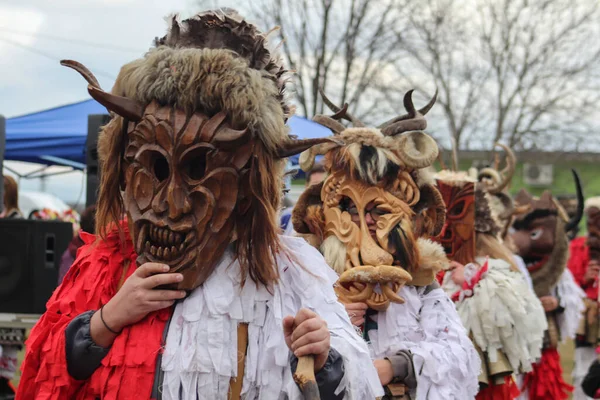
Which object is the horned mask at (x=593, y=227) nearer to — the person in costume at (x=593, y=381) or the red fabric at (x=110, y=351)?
the person in costume at (x=593, y=381)

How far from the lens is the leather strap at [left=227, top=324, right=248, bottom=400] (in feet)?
A: 6.46

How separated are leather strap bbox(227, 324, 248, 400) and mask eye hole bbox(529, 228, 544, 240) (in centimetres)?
494

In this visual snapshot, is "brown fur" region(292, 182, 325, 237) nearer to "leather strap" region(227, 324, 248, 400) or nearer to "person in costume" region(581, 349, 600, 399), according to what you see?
"leather strap" region(227, 324, 248, 400)

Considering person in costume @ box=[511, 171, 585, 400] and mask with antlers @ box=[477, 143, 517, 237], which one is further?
person in costume @ box=[511, 171, 585, 400]

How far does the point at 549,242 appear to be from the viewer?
639cm

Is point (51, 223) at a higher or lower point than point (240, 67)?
lower

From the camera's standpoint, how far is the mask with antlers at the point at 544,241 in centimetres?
639

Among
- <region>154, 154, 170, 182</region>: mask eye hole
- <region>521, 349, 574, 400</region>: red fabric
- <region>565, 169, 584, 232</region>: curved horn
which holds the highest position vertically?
<region>154, 154, 170, 182</region>: mask eye hole

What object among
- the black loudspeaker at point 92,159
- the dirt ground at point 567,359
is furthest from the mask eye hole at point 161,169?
the dirt ground at point 567,359

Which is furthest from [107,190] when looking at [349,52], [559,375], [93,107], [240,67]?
[349,52]

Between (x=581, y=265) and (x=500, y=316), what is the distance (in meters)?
4.24

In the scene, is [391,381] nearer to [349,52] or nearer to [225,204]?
[225,204]

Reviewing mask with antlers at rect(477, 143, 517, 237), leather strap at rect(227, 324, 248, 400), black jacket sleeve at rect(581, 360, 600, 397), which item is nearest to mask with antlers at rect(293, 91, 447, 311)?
leather strap at rect(227, 324, 248, 400)

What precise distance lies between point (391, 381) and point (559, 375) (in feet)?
10.7
